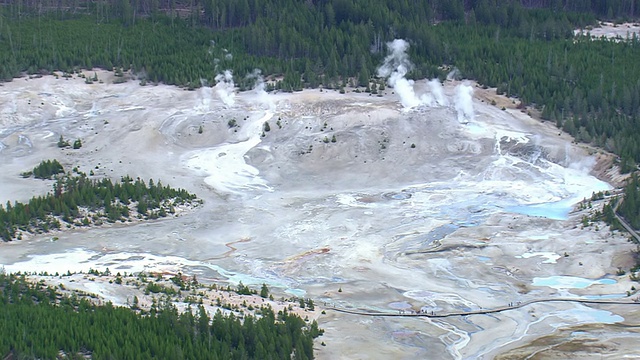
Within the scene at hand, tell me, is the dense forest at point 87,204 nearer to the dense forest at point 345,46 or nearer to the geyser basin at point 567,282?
the dense forest at point 345,46

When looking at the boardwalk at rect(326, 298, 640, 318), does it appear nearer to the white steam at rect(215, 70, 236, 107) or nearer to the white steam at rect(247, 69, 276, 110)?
the white steam at rect(247, 69, 276, 110)

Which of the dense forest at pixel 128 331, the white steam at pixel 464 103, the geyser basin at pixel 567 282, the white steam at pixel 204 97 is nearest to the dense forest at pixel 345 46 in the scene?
the white steam at pixel 204 97

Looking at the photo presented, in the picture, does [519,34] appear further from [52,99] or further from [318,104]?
[52,99]

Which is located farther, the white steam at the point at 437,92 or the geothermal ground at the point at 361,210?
the white steam at the point at 437,92

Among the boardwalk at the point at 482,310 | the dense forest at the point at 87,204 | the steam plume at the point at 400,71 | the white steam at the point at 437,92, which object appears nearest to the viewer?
the boardwalk at the point at 482,310

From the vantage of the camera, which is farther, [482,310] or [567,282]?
[567,282]

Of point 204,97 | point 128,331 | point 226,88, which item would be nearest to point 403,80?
point 226,88

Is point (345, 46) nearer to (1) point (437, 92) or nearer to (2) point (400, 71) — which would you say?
(2) point (400, 71)

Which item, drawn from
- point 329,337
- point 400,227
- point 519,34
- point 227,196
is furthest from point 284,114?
point 329,337
